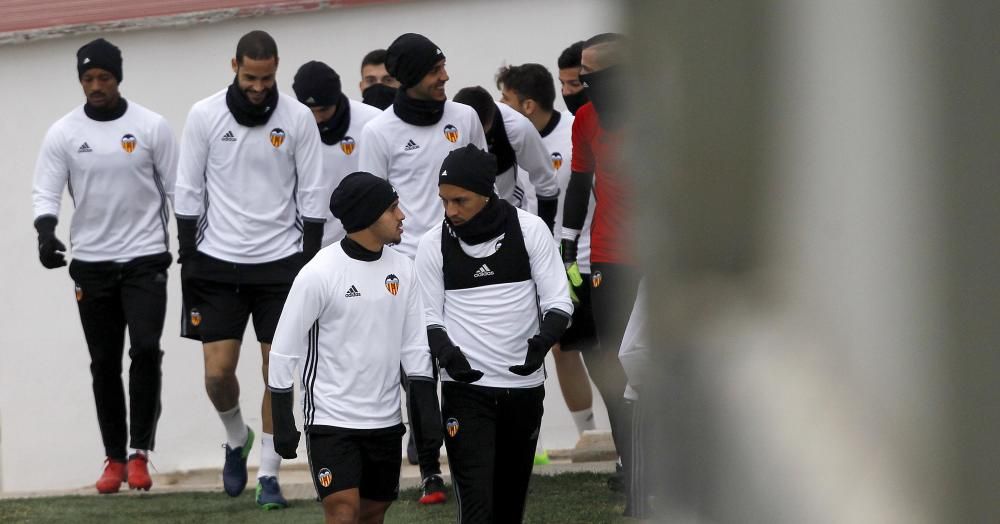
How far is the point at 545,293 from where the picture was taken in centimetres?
598

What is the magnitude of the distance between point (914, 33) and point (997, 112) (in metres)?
0.05

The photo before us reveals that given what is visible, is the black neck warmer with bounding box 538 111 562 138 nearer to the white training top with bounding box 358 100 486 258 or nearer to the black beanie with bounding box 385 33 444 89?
the white training top with bounding box 358 100 486 258

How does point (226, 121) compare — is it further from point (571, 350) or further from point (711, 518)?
point (711, 518)

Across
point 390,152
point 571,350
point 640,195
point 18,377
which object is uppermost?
point 640,195

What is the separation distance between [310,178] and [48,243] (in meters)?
1.56

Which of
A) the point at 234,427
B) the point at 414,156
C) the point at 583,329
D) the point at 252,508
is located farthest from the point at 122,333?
the point at 583,329

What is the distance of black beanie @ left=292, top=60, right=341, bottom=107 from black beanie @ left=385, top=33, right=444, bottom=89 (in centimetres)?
107

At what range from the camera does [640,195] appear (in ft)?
2.48

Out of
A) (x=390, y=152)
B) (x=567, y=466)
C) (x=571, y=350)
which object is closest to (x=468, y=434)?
(x=390, y=152)

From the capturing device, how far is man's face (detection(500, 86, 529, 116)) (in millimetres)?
8508

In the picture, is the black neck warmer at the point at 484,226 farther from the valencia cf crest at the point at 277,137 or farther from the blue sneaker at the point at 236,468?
the blue sneaker at the point at 236,468

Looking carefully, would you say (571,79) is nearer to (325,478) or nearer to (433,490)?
(433,490)

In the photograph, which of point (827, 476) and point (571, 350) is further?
point (571, 350)

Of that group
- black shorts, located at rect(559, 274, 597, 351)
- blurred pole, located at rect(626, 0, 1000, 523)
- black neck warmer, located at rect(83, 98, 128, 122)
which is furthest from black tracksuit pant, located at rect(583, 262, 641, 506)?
blurred pole, located at rect(626, 0, 1000, 523)
